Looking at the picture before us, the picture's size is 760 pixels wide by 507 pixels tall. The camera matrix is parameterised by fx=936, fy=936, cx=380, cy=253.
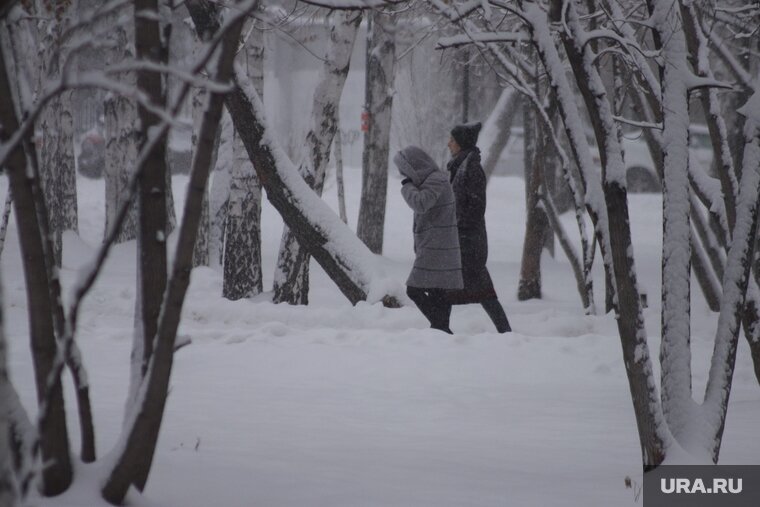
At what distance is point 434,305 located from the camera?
274 inches

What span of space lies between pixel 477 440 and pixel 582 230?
5.47 metres

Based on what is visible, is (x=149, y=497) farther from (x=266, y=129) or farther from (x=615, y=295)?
(x=266, y=129)

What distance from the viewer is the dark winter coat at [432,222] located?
6.80 metres

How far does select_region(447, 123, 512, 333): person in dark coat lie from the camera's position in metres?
7.14

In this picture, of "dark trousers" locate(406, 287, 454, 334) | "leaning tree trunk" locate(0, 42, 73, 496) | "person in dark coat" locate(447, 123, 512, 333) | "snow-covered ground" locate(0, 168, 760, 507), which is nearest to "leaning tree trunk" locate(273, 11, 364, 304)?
"snow-covered ground" locate(0, 168, 760, 507)

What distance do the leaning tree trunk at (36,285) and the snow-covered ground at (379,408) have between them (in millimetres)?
185

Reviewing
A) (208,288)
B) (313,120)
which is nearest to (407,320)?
(313,120)

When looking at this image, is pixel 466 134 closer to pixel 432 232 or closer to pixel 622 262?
pixel 432 232

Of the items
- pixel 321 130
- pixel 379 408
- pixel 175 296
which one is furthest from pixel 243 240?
pixel 175 296

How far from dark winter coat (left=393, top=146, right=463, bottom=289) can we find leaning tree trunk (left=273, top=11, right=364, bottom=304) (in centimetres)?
197

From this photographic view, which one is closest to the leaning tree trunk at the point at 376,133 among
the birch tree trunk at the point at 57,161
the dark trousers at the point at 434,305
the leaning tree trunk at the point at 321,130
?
the birch tree trunk at the point at 57,161

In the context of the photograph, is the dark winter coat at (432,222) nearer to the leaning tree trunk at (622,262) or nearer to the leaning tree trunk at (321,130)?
the leaning tree trunk at (321,130)

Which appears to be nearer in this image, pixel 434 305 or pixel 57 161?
pixel 434 305

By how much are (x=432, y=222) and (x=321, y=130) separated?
89.1 inches
